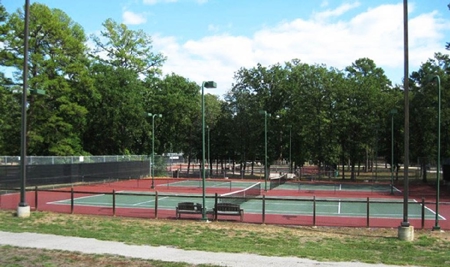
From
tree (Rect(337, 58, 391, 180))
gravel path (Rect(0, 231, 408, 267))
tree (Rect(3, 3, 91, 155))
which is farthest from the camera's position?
tree (Rect(337, 58, 391, 180))

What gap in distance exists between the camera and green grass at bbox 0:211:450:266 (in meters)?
11.8

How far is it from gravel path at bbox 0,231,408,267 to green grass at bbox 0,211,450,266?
1.85ft

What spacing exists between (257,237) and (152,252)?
195 inches

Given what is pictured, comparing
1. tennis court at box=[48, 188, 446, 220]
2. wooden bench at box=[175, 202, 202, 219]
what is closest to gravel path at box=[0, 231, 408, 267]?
wooden bench at box=[175, 202, 202, 219]

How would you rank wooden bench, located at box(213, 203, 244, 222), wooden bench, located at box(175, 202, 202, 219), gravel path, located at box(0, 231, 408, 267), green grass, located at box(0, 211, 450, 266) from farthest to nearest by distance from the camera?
wooden bench, located at box(175, 202, 202, 219) → wooden bench, located at box(213, 203, 244, 222) → green grass, located at box(0, 211, 450, 266) → gravel path, located at box(0, 231, 408, 267)

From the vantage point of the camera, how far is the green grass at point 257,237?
11789mm

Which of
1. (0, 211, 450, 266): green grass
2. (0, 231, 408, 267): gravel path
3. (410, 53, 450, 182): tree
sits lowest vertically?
(0, 211, 450, 266): green grass

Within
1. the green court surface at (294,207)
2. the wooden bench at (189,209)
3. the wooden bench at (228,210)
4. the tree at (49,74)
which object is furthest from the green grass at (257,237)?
the tree at (49,74)

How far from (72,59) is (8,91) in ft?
29.6

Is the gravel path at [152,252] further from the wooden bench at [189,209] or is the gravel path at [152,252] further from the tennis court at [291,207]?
A: the tennis court at [291,207]

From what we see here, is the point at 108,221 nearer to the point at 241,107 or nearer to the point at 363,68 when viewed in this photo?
the point at 241,107

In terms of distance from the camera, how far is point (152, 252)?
439 inches

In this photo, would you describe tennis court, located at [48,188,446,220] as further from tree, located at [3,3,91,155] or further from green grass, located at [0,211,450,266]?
tree, located at [3,3,91,155]

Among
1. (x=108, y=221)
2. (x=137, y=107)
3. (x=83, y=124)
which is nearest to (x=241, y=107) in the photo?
(x=137, y=107)
